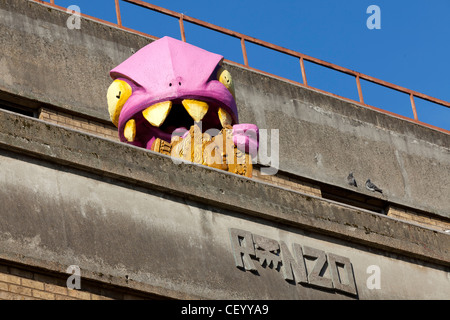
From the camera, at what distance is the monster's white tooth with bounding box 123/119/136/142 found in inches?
602

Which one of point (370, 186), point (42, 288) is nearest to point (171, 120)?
point (42, 288)

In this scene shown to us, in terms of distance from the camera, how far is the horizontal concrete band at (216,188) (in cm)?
1270

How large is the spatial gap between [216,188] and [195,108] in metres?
1.78

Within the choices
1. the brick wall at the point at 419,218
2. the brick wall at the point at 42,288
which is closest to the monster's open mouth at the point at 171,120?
the brick wall at the point at 42,288

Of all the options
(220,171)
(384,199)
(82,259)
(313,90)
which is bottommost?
(82,259)

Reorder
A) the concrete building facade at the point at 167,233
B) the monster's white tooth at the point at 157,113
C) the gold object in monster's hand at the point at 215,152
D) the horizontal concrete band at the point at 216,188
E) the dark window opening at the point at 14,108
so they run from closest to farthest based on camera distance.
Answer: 1. the concrete building facade at the point at 167,233
2. the horizontal concrete band at the point at 216,188
3. the gold object in monster's hand at the point at 215,152
4. the monster's white tooth at the point at 157,113
5. the dark window opening at the point at 14,108

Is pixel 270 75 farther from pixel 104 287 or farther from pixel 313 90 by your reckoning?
pixel 104 287

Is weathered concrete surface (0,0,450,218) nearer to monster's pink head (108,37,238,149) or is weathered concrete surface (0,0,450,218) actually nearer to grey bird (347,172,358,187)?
grey bird (347,172,358,187)

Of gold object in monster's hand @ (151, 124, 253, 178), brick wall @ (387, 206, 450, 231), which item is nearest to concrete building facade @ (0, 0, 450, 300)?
gold object in monster's hand @ (151, 124, 253, 178)

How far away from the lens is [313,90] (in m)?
21.0

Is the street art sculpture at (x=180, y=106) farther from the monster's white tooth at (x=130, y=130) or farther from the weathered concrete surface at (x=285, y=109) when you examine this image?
the weathered concrete surface at (x=285, y=109)

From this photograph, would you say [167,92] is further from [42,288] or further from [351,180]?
[351,180]
